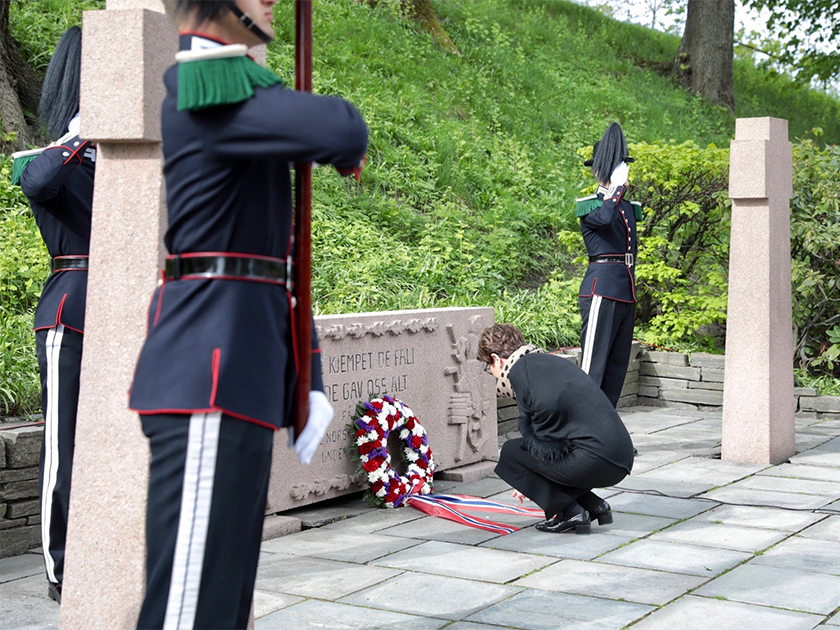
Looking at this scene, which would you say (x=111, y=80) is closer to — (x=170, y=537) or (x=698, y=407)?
(x=170, y=537)

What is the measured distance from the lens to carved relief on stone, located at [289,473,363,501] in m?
5.75

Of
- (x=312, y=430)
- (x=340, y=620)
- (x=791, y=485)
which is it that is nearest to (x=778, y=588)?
(x=340, y=620)

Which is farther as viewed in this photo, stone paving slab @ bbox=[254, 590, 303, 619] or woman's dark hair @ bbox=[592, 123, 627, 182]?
woman's dark hair @ bbox=[592, 123, 627, 182]

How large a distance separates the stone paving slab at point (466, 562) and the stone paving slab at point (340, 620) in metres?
0.62

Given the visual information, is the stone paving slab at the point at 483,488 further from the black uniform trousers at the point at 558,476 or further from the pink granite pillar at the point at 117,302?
the pink granite pillar at the point at 117,302

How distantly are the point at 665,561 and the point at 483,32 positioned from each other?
1559 centimetres

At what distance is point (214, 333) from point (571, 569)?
9.55 feet

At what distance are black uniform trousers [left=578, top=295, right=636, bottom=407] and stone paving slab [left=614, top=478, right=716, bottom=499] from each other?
92cm

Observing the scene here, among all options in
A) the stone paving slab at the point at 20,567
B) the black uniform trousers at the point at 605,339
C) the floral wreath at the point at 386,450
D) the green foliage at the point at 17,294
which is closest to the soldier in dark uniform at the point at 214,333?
the stone paving slab at the point at 20,567

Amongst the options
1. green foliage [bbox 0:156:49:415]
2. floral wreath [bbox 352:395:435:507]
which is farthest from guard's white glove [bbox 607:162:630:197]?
green foliage [bbox 0:156:49:415]

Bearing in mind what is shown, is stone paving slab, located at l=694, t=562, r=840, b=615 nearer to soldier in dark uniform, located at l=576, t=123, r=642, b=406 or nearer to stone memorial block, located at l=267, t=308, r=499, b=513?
stone memorial block, located at l=267, t=308, r=499, b=513

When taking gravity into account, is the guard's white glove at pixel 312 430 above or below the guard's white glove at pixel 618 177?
below

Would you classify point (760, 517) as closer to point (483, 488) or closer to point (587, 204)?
point (483, 488)

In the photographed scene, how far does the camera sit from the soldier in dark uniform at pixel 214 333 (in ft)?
7.52
